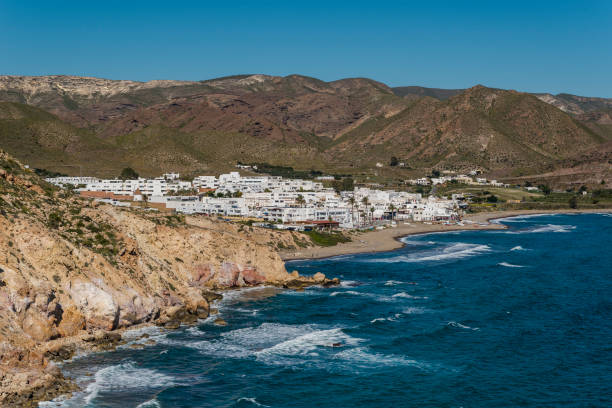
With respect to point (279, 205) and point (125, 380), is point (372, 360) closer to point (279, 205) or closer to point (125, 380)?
point (125, 380)

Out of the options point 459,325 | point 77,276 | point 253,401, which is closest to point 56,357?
point 77,276

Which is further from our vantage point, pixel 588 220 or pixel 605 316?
pixel 588 220

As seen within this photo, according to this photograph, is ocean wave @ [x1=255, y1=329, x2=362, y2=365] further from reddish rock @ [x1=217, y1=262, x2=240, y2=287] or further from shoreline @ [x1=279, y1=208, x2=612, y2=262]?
shoreline @ [x1=279, y1=208, x2=612, y2=262]

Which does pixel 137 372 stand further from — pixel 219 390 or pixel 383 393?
pixel 383 393

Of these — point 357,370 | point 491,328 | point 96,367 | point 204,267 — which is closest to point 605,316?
point 491,328

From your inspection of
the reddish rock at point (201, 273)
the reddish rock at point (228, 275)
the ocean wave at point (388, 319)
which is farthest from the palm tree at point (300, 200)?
the ocean wave at point (388, 319)

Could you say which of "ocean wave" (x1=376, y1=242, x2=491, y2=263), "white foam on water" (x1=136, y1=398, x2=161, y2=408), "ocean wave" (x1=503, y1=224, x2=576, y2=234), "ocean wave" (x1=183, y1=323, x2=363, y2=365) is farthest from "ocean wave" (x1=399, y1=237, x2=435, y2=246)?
"white foam on water" (x1=136, y1=398, x2=161, y2=408)
